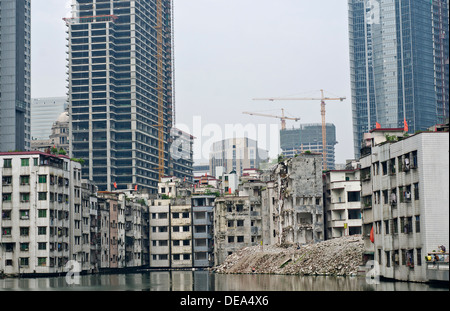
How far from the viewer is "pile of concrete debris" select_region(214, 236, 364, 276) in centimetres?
10694

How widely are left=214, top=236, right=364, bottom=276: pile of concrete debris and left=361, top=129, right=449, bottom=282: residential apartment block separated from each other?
927cm

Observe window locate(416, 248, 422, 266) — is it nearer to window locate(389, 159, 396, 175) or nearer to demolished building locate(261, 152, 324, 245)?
window locate(389, 159, 396, 175)

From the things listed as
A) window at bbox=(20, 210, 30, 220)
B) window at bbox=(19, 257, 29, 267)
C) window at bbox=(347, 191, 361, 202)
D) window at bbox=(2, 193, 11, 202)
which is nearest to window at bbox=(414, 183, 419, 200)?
window at bbox=(347, 191, 361, 202)

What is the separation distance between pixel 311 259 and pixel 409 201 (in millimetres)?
33717

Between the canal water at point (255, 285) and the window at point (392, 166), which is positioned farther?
the window at point (392, 166)

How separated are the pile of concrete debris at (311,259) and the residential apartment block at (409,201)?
9.27 meters

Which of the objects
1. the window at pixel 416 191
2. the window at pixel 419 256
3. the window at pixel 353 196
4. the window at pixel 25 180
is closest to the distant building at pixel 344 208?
the window at pixel 353 196

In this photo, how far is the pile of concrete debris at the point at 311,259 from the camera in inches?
4210

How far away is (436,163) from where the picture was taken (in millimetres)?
78750

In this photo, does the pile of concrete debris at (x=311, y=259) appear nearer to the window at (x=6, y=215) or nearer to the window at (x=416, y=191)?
the window at (x=416, y=191)

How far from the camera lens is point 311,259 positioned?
114312 millimetres
